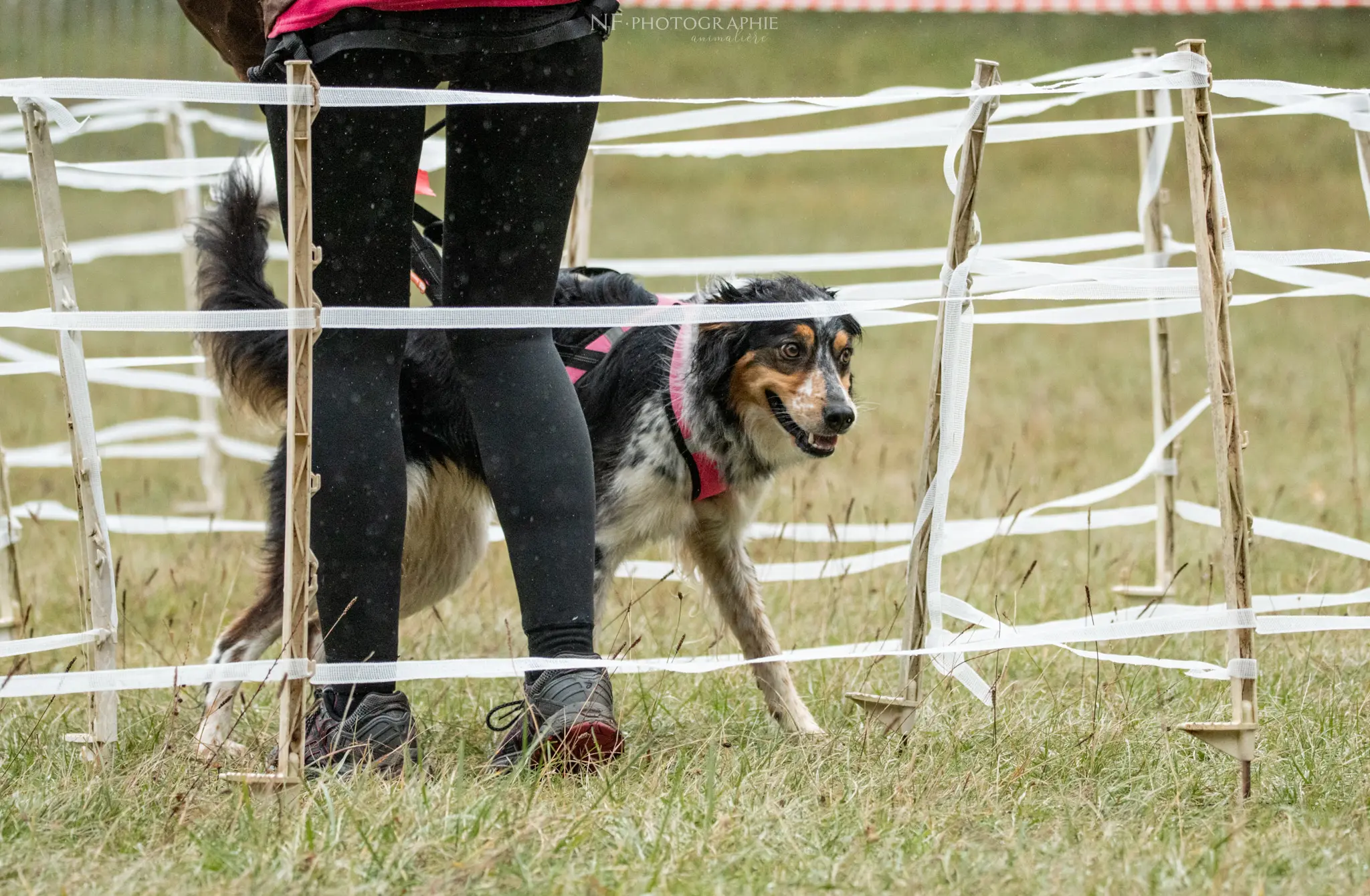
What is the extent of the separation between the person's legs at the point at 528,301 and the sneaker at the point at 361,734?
259 millimetres

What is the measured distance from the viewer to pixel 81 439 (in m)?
2.41

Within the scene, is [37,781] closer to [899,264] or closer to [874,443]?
[899,264]

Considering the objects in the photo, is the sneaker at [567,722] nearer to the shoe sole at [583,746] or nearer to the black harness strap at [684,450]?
the shoe sole at [583,746]

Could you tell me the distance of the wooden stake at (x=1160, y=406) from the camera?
3.88 metres

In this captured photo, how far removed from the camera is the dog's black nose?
3.13 metres

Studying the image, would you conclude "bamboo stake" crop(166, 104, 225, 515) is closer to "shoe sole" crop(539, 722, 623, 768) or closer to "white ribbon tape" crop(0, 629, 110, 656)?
"white ribbon tape" crop(0, 629, 110, 656)

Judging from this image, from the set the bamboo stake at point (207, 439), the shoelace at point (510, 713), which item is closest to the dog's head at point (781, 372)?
the shoelace at point (510, 713)

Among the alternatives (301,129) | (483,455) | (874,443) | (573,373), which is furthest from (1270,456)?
(301,129)

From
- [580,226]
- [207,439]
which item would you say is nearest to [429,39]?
[580,226]

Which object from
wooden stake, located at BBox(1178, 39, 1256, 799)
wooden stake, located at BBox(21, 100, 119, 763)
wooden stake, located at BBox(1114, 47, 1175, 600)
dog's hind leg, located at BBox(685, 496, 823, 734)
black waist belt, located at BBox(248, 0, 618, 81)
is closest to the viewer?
black waist belt, located at BBox(248, 0, 618, 81)

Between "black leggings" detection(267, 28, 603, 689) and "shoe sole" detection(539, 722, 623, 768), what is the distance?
15 cm

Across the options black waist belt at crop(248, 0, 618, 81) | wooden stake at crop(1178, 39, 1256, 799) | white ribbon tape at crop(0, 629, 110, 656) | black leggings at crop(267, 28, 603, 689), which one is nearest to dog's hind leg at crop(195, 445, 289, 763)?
white ribbon tape at crop(0, 629, 110, 656)

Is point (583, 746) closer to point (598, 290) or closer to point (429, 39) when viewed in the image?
point (429, 39)

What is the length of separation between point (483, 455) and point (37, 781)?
941 mm
